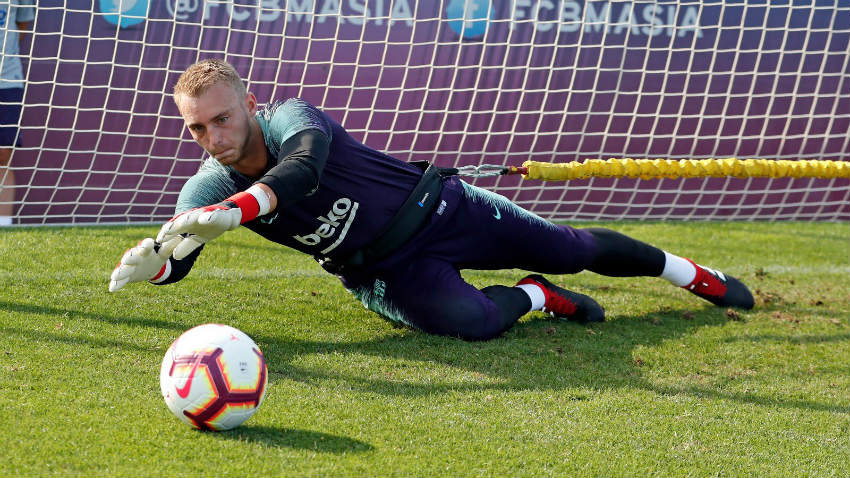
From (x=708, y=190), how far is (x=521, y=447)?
5362mm

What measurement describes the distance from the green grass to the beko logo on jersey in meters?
0.48

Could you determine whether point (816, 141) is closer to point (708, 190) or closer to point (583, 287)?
point (708, 190)

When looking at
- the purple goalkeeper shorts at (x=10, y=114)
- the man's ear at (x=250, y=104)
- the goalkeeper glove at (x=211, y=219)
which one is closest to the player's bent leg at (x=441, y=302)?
the man's ear at (x=250, y=104)

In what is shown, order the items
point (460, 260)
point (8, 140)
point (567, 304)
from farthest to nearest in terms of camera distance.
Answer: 1. point (8, 140)
2. point (567, 304)
3. point (460, 260)

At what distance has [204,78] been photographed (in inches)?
152

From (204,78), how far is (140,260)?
751 mm

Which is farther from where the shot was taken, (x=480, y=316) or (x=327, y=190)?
(x=480, y=316)

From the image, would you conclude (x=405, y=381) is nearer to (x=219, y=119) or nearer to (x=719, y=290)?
(x=219, y=119)

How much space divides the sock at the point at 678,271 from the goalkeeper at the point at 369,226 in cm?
1

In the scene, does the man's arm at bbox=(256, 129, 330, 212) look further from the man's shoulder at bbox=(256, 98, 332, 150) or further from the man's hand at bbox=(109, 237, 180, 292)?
the man's hand at bbox=(109, 237, 180, 292)

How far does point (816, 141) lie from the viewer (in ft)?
26.3

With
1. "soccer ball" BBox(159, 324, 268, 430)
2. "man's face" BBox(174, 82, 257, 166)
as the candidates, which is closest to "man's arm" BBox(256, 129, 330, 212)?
"man's face" BBox(174, 82, 257, 166)

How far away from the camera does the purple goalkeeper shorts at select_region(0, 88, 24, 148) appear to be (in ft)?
21.0

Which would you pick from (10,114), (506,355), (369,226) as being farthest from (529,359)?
(10,114)
